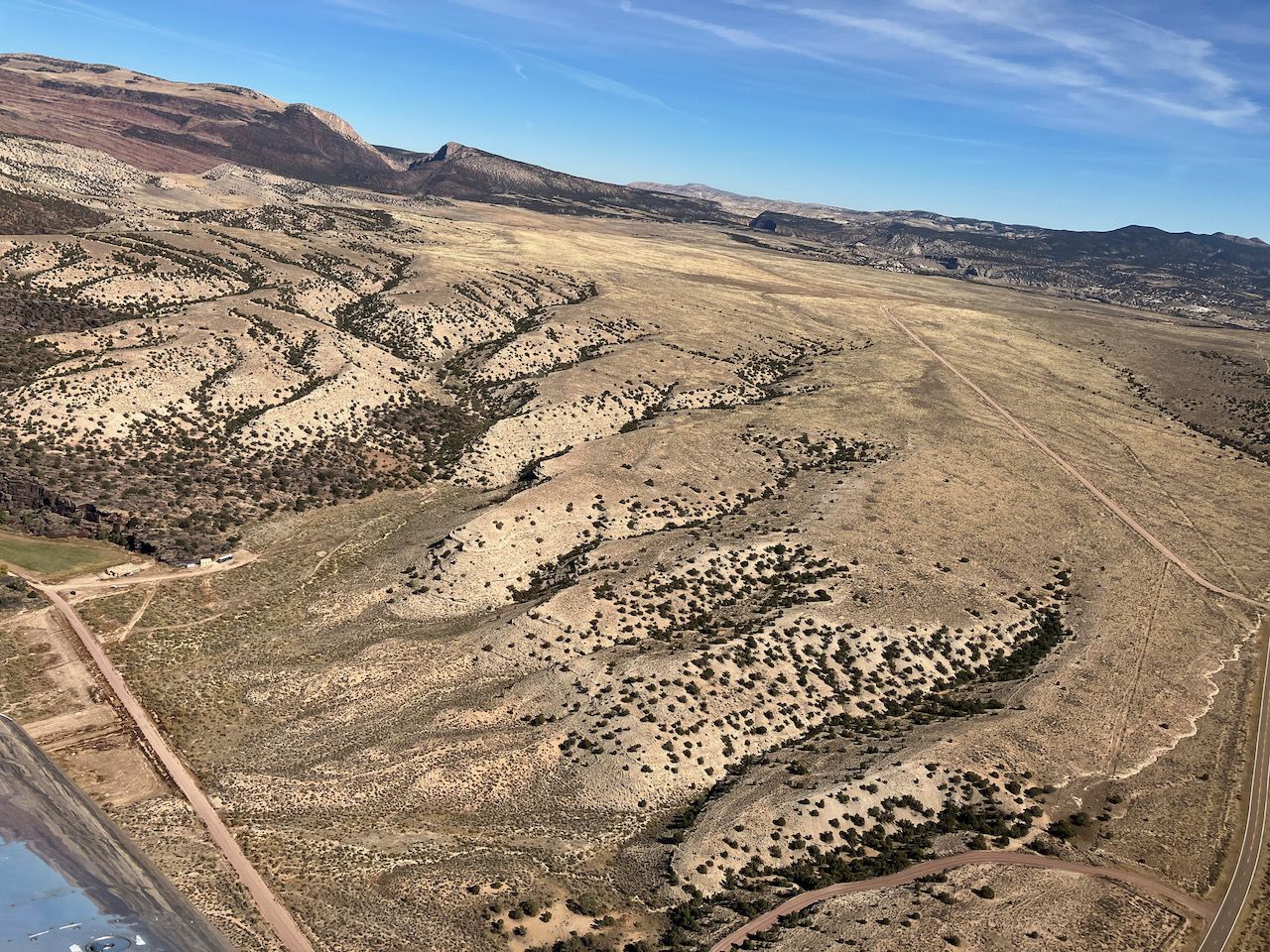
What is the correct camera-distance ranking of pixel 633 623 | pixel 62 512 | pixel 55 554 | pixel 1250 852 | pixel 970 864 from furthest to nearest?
pixel 62 512
pixel 55 554
pixel 633 623
pixel 1250 852
pixel 970 864

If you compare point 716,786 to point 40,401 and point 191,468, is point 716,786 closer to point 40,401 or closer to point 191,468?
point 191,468

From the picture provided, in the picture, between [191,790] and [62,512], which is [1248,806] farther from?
[62,512]

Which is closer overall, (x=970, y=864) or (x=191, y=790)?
(x=970, y=864)

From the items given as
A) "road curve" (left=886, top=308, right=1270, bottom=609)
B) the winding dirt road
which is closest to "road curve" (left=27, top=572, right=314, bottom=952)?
the winding dirt road

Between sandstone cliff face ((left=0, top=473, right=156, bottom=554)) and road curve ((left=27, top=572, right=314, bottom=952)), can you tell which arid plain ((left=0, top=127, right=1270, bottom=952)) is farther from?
sandstone cliff face ((left=0, top=473, right=156, bottom=554))

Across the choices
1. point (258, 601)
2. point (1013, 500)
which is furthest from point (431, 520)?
point (1013, 500)

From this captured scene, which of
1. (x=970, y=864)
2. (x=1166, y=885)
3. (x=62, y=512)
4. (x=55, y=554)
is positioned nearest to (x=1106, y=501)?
(x=1166, y=885)

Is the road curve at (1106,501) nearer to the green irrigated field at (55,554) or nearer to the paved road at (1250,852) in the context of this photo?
the paved road at (1250,852)
